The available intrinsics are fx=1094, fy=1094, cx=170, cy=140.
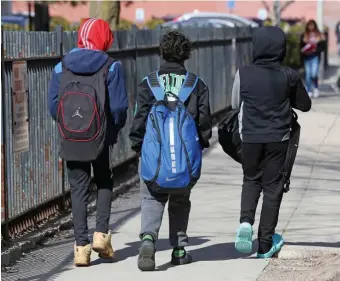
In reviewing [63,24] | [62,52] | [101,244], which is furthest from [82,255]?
[63,24]

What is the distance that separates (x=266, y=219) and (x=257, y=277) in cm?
56

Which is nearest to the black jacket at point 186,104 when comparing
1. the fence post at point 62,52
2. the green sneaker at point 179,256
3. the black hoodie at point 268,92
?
the black hoodie at point 268,92

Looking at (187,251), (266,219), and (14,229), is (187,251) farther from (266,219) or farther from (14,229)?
(14,229)

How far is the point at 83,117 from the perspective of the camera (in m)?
7.25

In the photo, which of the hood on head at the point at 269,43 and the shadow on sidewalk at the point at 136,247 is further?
the shadow on sidewalk at the point at 136,247

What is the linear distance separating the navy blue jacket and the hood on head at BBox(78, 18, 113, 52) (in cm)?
9

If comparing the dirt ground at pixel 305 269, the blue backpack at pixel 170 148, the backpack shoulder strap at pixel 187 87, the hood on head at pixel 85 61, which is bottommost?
the dirt ground at pixel 305 269

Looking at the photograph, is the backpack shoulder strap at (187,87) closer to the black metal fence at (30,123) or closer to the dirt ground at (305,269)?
the dirt ground at (305,269)

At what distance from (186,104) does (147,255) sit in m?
1.03

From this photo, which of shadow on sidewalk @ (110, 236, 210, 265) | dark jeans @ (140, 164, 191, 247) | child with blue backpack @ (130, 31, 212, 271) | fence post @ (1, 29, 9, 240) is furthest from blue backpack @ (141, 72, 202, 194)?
fence post @ (1, 29, 9, 240)

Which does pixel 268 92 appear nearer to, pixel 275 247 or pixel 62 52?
pixel 275 247

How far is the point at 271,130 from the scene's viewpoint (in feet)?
24.2

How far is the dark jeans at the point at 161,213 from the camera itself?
7.32 metres

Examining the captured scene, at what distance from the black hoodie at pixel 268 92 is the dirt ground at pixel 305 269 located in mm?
868
